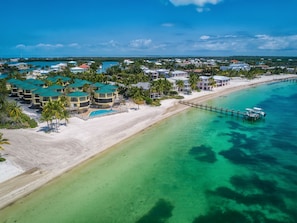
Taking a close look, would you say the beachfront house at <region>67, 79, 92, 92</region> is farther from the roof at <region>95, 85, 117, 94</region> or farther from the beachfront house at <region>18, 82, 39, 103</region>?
the beachfront house at <region>18, 82, 39, 103</region>

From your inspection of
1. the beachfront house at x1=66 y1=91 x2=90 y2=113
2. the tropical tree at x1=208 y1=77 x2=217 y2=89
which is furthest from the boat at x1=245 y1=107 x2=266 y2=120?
the beachfront house at x1=66 y1=91 x2=90 y2=113

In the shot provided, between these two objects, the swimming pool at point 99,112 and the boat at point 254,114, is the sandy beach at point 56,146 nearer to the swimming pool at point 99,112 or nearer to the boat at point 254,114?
the swimming pool at point 99,112

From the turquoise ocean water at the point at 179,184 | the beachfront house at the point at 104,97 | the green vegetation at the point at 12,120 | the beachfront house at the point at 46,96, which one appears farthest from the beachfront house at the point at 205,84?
the green vegetation at the point at 12,120

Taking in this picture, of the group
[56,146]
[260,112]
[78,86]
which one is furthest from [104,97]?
[260,112]

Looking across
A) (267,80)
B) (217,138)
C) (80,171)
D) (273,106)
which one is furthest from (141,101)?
(267,80)

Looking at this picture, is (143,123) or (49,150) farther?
(143,123)

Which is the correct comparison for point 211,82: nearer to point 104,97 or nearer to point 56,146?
point 104,97

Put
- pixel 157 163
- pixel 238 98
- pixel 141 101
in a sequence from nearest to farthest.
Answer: pixel 157 163, pixel 141 101, pixel 238 98

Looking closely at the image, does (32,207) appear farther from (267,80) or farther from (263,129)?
(267,80)
